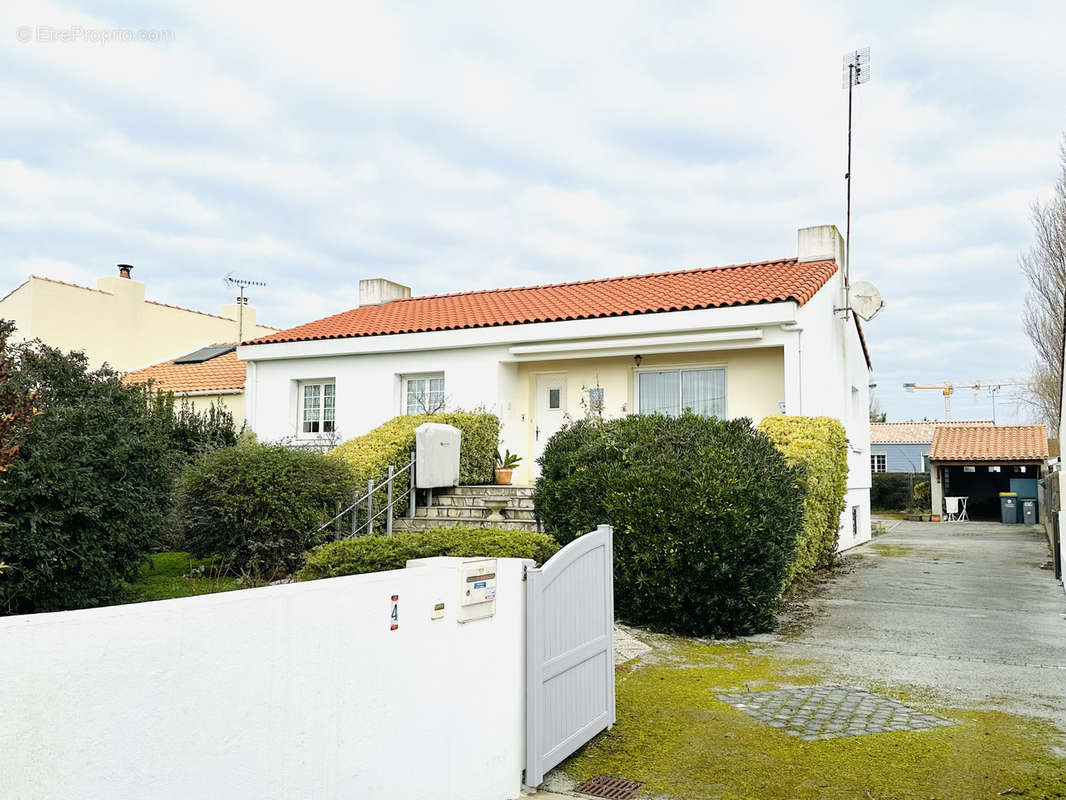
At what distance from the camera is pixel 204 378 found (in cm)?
2411

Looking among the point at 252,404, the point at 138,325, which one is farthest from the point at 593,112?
the point at 138,325

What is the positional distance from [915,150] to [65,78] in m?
14.7

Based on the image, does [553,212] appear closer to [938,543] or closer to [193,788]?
[938,543]

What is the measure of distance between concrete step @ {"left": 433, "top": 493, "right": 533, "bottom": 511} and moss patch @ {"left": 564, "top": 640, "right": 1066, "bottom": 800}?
7.14 m

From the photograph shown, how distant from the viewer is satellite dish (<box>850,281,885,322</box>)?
18.0 m

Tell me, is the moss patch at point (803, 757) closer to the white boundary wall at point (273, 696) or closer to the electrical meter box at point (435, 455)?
the white boundary wall at point (273, 696)

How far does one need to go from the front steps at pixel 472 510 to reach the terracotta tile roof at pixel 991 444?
1002 inches

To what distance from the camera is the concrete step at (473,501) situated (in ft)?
46.8

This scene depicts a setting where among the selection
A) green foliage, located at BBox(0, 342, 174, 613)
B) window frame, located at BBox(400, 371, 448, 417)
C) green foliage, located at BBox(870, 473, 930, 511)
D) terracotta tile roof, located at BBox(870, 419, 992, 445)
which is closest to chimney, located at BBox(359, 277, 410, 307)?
window frame, located at BBox(400, 371, 448, 417)

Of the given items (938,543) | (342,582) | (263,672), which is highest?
(342,582)

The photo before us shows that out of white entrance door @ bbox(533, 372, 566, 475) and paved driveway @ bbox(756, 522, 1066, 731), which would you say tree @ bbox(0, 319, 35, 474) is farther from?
white entrance door @ bbox(533, 372, 566, 475)

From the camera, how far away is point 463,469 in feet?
51.1

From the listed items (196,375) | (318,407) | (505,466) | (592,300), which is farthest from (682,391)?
(196,375)

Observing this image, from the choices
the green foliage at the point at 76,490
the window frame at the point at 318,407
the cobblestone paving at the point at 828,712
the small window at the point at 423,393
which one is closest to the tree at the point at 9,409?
the green foliage at the point at 76,490
